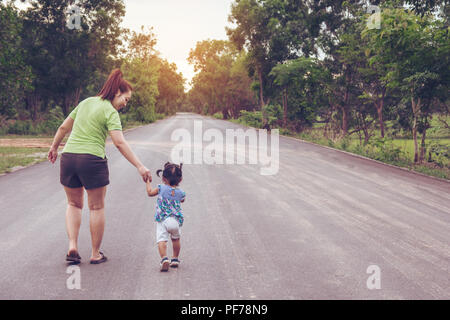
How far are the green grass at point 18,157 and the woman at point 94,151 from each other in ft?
26.2

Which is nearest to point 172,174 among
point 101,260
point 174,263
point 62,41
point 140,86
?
point 174,263

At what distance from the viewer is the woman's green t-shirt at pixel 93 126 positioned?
440 centimetres

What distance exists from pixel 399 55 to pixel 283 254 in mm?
10840

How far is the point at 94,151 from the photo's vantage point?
14.5 feet

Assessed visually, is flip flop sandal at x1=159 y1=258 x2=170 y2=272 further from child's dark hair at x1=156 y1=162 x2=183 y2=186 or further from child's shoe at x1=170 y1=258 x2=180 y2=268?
child's dark hair at x1=156 y1=162 x2=183 y2=186

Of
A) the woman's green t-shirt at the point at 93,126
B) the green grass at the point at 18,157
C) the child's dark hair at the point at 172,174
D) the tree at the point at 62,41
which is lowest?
the green grass at the point at 18,157

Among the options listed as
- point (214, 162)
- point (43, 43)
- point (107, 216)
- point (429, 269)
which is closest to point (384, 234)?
point (429, 269)

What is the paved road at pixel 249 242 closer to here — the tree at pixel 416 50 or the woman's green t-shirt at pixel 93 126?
Result: the woman's green t-shirt at pixel 93 126

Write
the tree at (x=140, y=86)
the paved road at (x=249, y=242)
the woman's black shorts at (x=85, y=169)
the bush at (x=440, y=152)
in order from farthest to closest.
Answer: the tree at (x=140, y=86), the bush at (x=440, y=152), the woman's black shorts at (x=85, y=169), the paved road at (x=249, y=242)

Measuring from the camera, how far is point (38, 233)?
19.0 feet

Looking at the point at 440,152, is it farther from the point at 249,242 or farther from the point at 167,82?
the point at 167,82

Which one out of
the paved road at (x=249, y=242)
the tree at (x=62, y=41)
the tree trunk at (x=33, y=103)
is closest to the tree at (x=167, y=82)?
the tree trunk at (x=33, y=103)
